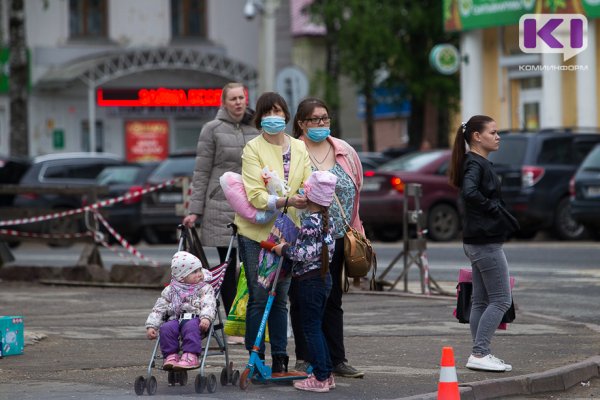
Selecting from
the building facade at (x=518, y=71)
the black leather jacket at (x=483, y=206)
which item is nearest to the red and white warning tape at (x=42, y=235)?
the black leather jacket at (x=483, y=206)

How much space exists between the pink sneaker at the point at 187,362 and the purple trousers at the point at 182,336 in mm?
28

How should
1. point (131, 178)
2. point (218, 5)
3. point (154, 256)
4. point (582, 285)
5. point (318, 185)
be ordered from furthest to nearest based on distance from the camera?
point (218, 5) → point (131, 178) → point (154, 256) → point (582, 285) → point (318, 185)

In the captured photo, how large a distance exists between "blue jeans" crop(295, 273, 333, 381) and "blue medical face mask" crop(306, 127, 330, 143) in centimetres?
90

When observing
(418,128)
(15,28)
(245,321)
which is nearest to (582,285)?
(245,321)

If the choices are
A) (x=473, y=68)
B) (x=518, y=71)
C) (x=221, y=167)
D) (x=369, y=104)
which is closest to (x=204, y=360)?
(x=221, y=167)

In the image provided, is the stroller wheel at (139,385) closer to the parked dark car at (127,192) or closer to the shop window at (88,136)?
the parked dark car at (127,192)

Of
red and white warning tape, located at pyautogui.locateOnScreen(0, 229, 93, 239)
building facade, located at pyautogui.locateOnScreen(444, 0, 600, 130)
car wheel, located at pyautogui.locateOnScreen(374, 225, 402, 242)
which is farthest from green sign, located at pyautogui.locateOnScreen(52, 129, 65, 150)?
red and white warning tape, located at pyautogui.locateOnScreen(0, 229, 93, 239)

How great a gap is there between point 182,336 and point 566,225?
16.8 meters

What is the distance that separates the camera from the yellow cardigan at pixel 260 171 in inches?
359

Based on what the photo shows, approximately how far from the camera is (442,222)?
25.8 m

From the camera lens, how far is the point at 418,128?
45.6 metres

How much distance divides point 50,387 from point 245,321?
1.26 m

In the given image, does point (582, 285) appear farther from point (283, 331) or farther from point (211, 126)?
point (283, 331)

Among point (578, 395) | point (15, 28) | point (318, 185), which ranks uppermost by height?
point (15, 28)
